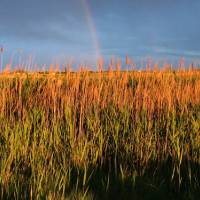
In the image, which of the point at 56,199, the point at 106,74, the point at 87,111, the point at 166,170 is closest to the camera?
the point at 56,199

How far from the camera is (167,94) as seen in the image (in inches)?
173

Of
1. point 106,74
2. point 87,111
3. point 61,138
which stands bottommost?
point 61,138

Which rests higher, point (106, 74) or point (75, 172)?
point (106, 74)

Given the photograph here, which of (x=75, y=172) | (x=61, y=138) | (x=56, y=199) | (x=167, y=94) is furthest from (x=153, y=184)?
(x=167, y=94)

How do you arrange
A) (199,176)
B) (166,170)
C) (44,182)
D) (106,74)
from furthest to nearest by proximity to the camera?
(106,74) → (166,170) → (199,176) → (44,182)

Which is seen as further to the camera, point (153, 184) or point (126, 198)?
point (153, 184)

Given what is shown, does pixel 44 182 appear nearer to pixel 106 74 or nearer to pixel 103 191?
pixel 103 191

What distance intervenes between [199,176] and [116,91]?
6.43ft

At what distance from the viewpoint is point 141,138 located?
3281 millimetres

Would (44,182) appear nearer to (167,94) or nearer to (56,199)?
(56,199)

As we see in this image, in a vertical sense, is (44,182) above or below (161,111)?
below

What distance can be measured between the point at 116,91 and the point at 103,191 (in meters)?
2.23

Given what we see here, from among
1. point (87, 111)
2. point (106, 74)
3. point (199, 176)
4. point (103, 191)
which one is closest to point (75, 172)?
point (103, 191)

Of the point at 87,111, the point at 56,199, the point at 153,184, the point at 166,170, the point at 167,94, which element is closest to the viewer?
the point at 56,199
